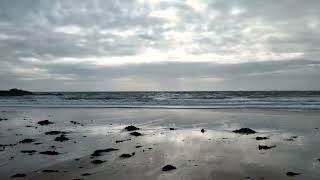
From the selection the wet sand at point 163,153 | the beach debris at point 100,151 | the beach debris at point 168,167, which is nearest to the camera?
the wet sand at point 163,153

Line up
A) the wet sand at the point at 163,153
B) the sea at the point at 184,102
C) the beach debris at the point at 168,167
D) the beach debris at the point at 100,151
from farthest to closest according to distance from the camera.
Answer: the sea at the point at 184,102
the beach debris at the point at 100,151
the beach debris at the point at 168,167
the wet sand at the point at 163,153

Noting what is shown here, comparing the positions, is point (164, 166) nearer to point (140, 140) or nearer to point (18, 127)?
point (140, 140)

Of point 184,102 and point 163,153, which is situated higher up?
point 184,102

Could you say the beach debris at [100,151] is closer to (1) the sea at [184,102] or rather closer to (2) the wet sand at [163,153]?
(2) the wet sand at [163,153]

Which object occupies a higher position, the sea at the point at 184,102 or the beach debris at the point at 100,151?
the sea at the point at 184,102

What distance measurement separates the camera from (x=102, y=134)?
55.4 ft

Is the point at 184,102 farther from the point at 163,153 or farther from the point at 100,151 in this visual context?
the point at 163,153

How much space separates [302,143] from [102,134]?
8.62 meters

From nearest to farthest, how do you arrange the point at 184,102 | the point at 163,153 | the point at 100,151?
1. the point at 163,153
2. the point at 100,151
3. the point at 184,102

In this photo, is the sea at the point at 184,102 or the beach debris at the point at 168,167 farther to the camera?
the sea at the point at 184,102

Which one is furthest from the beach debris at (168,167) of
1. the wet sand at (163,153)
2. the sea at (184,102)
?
the sea at (184,102)

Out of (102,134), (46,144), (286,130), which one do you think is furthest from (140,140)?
(286,130)

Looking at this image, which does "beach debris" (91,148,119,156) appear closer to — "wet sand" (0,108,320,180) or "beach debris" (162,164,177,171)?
"wet sand" (0,108,320,180)

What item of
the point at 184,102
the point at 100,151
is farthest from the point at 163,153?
the point at 184,102
